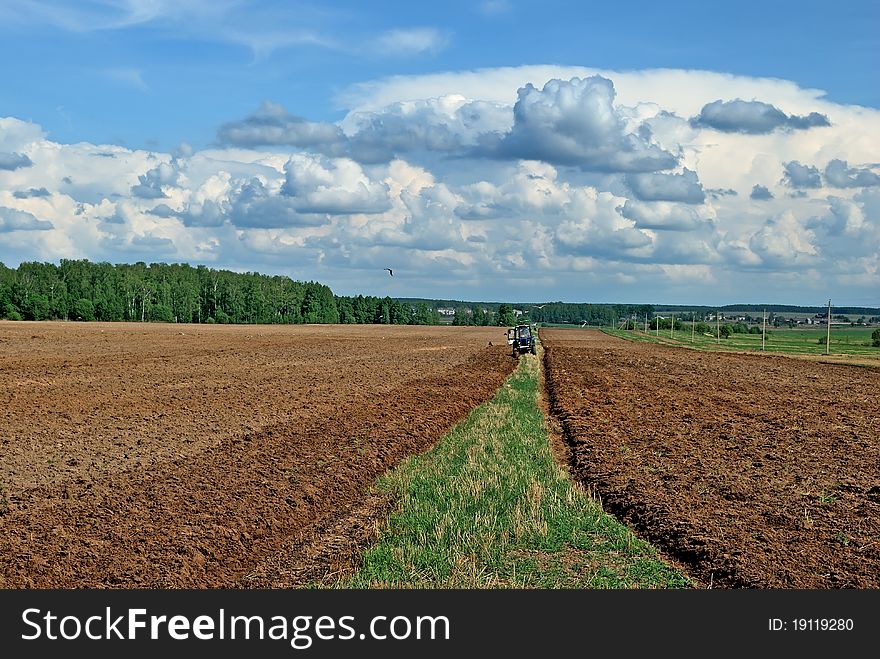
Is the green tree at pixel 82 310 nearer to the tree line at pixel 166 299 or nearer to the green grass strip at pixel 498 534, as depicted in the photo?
the tree line at pixel 166 299

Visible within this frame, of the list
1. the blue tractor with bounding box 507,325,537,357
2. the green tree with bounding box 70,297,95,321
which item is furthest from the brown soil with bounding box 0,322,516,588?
the green tree with bounding box 70,297,95,321

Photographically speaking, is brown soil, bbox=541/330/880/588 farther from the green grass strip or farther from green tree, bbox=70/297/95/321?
green tree, bbox=70/297/95/321

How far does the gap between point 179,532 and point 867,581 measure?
8.01 meters

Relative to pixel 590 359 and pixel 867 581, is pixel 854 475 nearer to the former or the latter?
pixel 867 581

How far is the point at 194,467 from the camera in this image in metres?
16.3

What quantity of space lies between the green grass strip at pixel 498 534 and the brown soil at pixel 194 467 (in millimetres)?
709

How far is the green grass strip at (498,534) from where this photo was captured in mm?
10328

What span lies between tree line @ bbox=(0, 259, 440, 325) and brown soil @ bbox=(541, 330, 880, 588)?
127m

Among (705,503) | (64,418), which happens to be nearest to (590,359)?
(64,418)

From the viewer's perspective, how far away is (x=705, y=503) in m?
13.8

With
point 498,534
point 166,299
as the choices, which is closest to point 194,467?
point 498,534

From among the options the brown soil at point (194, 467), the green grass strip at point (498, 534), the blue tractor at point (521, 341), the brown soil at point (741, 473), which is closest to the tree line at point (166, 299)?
the blue tractor at point (521, 341)

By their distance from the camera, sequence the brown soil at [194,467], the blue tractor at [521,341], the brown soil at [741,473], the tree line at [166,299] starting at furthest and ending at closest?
1. the tree line at [166,299]
2. the blue tractor at [521,341]
3. the brown soil at [194,467]
4. the brown soil at [741,473]

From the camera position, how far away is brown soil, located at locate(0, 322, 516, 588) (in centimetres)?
1086
